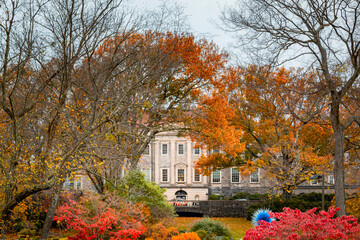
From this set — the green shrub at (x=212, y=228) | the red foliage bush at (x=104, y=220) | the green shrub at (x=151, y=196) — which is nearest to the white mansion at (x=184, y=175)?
the green shrub at (x=151, y=196)


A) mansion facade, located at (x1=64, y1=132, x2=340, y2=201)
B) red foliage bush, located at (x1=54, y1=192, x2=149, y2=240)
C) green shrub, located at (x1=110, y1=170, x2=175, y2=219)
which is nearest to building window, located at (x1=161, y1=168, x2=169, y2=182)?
mansion facade, located at (x1=64, y1=132, x2=340, y2=201)

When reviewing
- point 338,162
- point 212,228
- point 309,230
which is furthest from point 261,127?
point 309,230

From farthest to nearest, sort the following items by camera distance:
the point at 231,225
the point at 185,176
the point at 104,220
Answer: the point at 185,176 < the point at 231,225 < the point at 104,220

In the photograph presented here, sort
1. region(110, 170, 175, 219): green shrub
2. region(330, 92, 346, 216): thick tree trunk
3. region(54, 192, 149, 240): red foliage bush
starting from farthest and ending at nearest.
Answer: region(110, 170, 175, 219): green shrub → region(54, 192, 149, 240): red foliage bush → region(330, 92, 346, 216): thick tree trunk

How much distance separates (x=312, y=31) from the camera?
34.6 feet

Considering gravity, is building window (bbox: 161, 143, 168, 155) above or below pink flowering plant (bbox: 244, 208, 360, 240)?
above

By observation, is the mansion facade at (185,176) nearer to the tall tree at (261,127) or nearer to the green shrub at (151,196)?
the tall tree at (261,127)

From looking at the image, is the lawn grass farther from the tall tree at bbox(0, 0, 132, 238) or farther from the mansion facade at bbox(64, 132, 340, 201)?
the mansion facade at bbox(64, 132, 340, 201)

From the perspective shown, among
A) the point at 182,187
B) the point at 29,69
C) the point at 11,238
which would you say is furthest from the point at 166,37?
the point at 182,187

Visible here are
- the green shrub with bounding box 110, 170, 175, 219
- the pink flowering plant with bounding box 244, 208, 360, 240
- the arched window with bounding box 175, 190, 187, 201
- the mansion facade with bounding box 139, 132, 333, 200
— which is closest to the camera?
the pink flowering plant with bounding box 244, 208, 360, 240

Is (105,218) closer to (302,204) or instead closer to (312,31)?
(312,31)

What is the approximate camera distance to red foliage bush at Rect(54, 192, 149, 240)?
1243 cm

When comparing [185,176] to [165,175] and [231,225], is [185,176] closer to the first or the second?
[165,175]

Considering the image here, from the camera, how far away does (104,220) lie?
1207 cm
